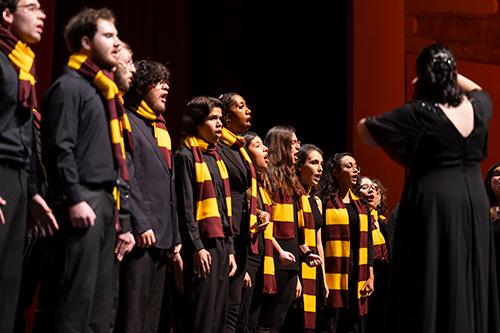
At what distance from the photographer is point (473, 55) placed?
816cm

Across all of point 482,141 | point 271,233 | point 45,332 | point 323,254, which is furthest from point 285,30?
point 45,332

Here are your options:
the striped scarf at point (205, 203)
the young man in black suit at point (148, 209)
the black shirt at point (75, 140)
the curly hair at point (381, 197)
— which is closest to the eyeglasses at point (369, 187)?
the curly hair at point (381, 197)

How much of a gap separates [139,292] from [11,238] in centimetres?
84

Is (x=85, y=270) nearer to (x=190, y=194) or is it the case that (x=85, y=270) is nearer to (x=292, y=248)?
(x=190, y=194)

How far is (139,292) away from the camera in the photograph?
3488mm

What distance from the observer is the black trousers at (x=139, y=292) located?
11.3 feet

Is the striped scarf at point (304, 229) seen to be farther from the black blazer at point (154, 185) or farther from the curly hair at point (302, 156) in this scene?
the black blazer at point (154, 185)

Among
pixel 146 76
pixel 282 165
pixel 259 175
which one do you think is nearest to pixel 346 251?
pixel 282 165

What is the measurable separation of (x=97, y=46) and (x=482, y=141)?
1.44m

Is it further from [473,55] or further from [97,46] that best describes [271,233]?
[473,55]

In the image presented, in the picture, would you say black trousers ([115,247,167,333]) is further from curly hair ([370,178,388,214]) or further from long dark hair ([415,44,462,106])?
curly hair ([370,178,388,214])

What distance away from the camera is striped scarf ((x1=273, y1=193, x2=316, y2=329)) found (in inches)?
193

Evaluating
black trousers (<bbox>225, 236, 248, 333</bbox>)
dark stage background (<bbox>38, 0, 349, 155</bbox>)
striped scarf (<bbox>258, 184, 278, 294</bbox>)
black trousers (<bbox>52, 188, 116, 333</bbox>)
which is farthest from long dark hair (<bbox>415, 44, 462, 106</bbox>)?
dark stage background (<bbox>38, 0, 349, 155</bbox>)

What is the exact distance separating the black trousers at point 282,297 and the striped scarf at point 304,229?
22cm
